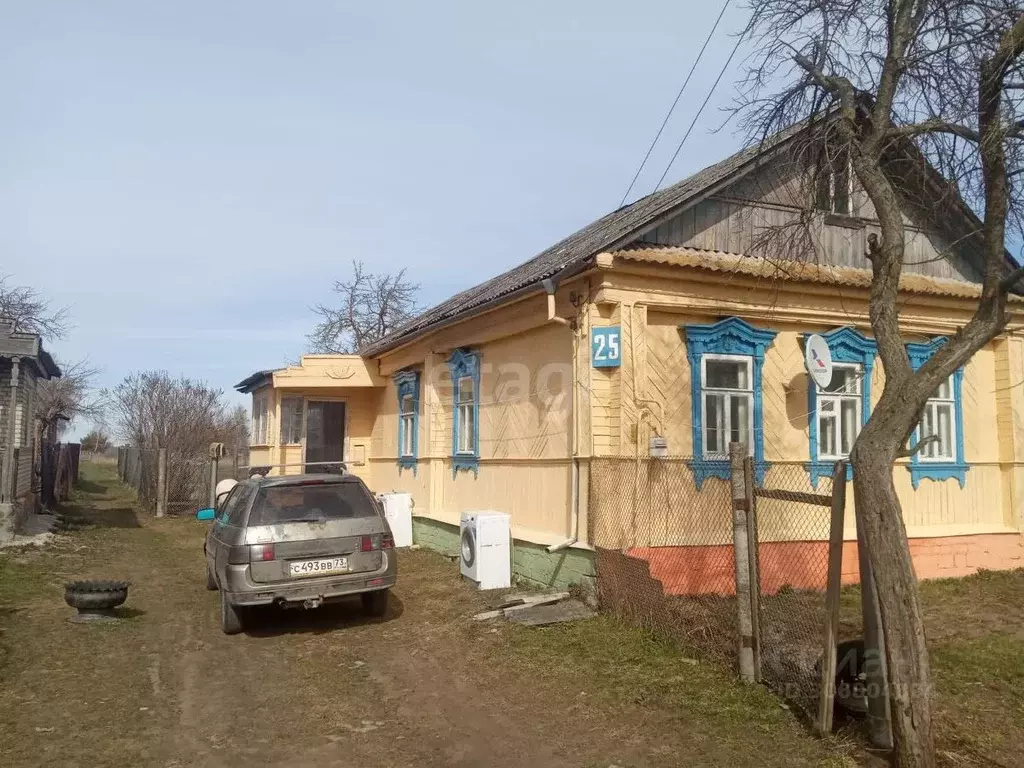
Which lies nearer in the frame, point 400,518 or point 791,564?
point 791,564

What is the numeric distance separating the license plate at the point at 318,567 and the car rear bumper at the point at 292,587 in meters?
0.06

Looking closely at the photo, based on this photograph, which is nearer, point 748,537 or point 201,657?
point 748,537

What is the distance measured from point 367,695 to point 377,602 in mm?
2402

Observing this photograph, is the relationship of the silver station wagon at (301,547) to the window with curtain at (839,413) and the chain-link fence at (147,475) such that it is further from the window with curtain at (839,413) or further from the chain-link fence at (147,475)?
the chain-link fence at (147,475)

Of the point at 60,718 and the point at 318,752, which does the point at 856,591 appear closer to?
the point at 318,752

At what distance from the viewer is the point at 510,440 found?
10938 mm

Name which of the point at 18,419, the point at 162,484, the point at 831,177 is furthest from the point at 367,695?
the point at 162,484

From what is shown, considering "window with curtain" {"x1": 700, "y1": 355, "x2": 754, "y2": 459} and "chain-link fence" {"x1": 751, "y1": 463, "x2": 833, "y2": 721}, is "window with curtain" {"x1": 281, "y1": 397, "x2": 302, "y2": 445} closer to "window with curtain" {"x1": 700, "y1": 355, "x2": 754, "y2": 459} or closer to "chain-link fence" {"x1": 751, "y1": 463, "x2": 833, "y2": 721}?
"window with curtain" {"x1": 700, "y1": 355, "x2": 754, "y2": 459}

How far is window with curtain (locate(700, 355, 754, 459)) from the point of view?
30.5ft

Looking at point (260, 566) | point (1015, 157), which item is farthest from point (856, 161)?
point (260, 566)

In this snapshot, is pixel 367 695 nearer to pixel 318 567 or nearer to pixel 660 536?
pixel 318 567

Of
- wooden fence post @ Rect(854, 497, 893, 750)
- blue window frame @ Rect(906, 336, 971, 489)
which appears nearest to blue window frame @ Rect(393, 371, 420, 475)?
blue window frame @ Rect(906, 336, 971, 489)

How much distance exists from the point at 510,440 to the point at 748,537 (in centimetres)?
549

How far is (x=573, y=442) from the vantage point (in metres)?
9.10
